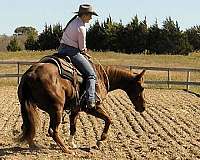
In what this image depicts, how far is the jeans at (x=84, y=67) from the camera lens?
7.61m

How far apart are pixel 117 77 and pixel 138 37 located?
42.5 meters

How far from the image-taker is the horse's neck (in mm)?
8258

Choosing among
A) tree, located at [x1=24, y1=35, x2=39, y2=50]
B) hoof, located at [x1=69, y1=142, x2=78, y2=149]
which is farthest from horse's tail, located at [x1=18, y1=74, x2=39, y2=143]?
tree, located at [x1=24, y1=35, x2=39, y2=50]

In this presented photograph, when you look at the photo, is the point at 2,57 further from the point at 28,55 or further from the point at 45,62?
the point at 45,62

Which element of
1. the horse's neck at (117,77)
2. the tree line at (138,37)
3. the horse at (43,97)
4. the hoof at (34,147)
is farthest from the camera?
the tree line at (138,37)

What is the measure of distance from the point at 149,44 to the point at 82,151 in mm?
43711

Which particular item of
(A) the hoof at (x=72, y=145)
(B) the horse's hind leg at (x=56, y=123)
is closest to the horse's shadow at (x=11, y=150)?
(B) the horse's hind leg at (x=56, y=123)

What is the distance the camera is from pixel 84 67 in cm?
766

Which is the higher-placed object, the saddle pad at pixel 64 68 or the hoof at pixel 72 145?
the saddle pad at pixel 64 68

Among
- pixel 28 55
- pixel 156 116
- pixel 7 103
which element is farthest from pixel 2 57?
pixel 156 116

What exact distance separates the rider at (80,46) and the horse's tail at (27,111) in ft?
3.04

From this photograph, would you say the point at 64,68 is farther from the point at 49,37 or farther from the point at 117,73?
the point at 49,37

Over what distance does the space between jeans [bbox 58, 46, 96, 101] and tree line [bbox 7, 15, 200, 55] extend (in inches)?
1620

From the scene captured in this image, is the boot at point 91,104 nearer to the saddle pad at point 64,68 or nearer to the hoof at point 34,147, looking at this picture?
the saddle pad at point 64,68
